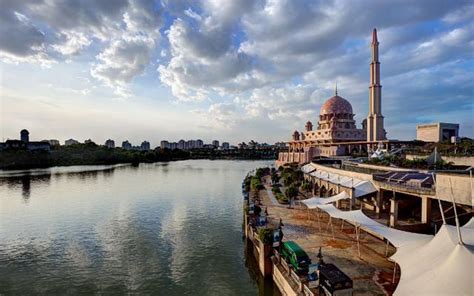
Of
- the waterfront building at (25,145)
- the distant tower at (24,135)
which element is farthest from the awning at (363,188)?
the distant tower at (24,135)

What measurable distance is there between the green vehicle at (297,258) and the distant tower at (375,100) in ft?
213

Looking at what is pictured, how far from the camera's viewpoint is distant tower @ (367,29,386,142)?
2817 inches

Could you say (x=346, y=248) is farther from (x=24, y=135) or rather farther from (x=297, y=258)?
(x=24, y=135)

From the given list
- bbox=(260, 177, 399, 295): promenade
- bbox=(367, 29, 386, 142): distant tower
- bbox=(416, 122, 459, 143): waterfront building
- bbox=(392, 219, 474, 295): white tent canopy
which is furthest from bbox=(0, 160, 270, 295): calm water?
bbox=(367, 29, 386, 142): distant tower

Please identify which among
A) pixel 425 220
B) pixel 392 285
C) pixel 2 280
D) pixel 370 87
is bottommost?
pixel 2 280

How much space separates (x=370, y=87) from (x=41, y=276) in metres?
73.0

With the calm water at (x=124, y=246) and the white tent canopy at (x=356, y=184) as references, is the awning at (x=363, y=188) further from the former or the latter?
the calm water at (x=124, y=246)

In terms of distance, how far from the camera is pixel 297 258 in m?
14.4

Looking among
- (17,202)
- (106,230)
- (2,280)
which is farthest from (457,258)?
(17,202)

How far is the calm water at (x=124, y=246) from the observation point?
1739 centimetres

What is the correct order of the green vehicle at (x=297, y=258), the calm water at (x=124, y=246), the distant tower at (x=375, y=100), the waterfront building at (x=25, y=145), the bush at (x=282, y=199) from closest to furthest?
the green vehicle at (x=297, y=258) < the calm water at (x=124, y=246) < the bush at (x=282, y=199) < the distant tower at (x=375, y=100) < the waterfront building at (x=25, y=145)

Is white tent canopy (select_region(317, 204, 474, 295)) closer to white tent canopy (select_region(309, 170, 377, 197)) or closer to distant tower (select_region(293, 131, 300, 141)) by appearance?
white tent canopy (select_region(309, 170, 377, 197))

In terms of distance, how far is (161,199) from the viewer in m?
42.7

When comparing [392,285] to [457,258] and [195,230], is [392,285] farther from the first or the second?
[195,230]
